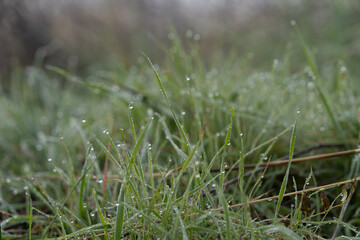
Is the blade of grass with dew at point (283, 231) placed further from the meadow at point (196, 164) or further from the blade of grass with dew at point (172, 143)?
the blade of grass with dew at point (172, 143)

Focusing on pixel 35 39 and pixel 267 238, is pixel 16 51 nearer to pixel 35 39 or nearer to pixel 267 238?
pixel 35 39

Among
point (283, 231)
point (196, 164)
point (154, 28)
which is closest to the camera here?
point (283, 231)

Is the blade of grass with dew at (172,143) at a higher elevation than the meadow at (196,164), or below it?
higher

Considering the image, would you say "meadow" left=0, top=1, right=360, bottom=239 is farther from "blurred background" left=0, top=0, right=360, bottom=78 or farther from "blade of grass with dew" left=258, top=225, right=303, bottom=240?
"blurred background" left=0, top=0, right=360, bottom=78

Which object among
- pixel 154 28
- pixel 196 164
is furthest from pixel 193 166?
pixel 154 28

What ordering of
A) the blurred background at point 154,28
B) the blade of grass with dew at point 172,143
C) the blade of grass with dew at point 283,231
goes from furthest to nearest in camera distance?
the blurred background at point 154,28, the blade of grass with dew at point 172,143, the blade of grass with dew at point 283,231

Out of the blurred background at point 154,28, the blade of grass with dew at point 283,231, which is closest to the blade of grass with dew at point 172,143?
the blade of grass with dew at point 283,231

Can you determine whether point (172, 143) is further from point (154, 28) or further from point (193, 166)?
point (154, 28)
